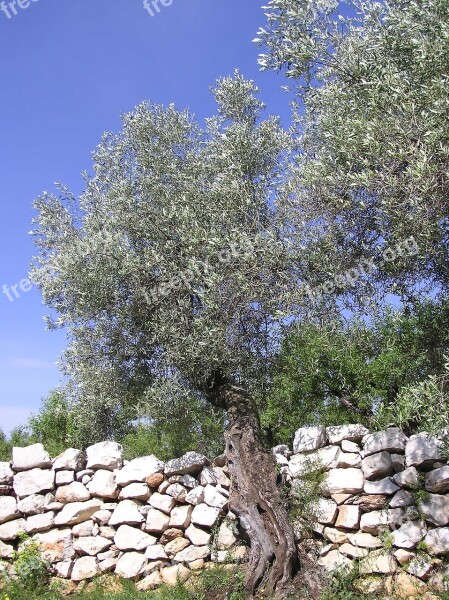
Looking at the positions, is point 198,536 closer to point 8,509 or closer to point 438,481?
point 8,509

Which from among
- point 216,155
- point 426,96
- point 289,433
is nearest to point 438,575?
point 289,433

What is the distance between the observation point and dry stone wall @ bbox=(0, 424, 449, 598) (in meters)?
8.50

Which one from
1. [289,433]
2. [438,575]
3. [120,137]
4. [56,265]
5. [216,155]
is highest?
[120,137]

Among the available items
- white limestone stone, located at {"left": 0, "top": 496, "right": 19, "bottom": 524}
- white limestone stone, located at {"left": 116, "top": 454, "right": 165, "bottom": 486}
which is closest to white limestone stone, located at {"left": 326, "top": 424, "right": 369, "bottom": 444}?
white limestone stone, located at {"left": 116, "top": 454, "right": 165, "bottom": 486}

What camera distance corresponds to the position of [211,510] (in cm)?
978

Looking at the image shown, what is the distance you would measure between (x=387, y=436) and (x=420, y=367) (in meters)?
1.81

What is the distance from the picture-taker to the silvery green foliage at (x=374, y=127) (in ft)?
21.6

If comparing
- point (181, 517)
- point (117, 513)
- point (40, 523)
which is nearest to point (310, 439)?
point (181, 517)

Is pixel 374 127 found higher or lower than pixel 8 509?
higher

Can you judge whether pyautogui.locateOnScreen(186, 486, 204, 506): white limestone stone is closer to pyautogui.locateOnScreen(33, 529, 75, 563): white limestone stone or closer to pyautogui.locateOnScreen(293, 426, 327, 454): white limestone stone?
pyautogui.locateOnScreen(293, 426, 327, 454): white limestone stone

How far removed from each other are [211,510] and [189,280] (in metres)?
3.96

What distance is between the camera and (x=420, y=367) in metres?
10.4

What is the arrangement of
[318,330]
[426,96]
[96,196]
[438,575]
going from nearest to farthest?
1. [426,96]
2. [438,575]
3. [318,330]
4. [96,196]

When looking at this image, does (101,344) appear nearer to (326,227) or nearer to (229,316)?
(229,316)
